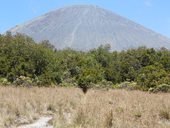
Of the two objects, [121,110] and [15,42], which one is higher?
[15,42]

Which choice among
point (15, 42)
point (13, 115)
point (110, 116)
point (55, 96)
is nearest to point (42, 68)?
point (15, 42)

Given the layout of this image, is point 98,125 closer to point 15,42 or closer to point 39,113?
point 39,113

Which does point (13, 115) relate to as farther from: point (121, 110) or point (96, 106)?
point (121, 110)

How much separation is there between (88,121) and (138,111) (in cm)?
130

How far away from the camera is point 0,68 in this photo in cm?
3300

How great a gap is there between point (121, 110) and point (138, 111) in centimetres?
53

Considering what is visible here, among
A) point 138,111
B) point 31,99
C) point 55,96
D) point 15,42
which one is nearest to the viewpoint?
point 138,111

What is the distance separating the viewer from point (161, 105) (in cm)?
1028

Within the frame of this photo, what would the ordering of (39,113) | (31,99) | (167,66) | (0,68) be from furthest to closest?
(167,66) → (0,68) → (31,99) → (39,113)

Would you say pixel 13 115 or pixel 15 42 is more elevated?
pixel 15 42

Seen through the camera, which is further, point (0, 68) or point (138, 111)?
point (0, 68)

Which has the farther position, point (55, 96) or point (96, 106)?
point (55, 96)

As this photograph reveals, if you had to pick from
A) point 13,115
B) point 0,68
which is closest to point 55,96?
point 13,115

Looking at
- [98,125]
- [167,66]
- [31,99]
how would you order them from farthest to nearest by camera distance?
[167,66], [31,99], [98,125]
